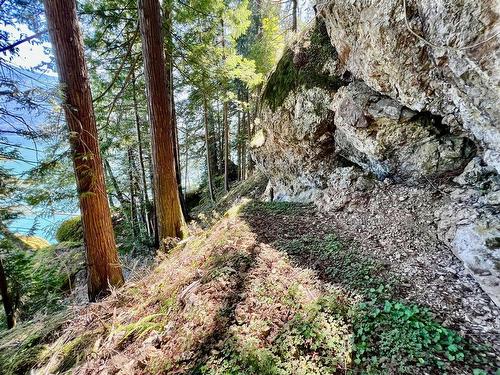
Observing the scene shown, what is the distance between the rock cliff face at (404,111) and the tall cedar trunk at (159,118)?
9.14 ft

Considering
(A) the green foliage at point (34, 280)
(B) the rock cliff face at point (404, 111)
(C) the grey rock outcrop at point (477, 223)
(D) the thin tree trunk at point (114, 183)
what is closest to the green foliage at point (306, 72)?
(B) the rock cliff face at point (404, 111)

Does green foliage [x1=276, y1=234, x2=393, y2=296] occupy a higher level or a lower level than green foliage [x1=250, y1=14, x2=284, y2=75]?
lower

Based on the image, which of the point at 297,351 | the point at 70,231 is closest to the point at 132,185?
the point at 70,231

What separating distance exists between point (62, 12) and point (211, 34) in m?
4.28

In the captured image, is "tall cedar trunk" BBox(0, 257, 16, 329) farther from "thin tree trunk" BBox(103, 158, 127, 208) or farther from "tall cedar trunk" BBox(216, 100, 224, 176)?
"tall cedar trunk" BBox(216, 100, 224, 176)

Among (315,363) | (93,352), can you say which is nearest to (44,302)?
(93,352)

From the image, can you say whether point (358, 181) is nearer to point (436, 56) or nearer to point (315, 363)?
point (436, 56)

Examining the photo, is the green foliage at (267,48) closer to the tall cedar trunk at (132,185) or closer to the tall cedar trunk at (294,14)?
the tall cedar trunk at (294,14)

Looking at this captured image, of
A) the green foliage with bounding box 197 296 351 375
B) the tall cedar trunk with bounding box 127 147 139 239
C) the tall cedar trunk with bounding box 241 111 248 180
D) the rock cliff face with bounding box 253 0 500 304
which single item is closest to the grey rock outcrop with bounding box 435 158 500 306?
the rock cliff face with bounding box 253 0 500 304

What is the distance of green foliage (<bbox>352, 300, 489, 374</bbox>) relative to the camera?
194 cm

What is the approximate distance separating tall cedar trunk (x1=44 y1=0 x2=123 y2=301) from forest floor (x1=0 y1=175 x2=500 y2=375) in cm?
50

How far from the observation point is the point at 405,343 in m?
2.10

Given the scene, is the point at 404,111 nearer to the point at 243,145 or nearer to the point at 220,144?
the point at 243,145

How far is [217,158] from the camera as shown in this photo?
15.7 m
